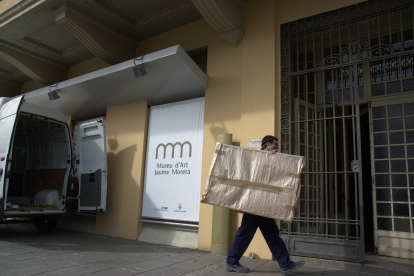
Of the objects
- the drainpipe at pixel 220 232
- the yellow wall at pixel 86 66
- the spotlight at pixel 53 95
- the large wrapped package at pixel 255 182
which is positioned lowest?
the drainpipe at pixel 220 232

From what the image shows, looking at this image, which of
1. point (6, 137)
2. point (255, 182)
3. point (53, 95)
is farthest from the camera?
point (53, 95)

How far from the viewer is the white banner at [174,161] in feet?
19.4

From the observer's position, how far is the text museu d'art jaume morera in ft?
19.9

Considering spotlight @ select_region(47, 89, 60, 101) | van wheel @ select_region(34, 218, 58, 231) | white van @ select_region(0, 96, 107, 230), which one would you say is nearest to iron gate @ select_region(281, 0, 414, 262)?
white van @ select_region(0, 96, 107, 230)

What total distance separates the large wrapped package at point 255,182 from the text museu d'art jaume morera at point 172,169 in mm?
2368

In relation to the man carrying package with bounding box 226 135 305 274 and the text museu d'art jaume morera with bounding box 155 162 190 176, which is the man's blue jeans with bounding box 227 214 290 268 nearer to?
the man carrying package with bounding box 226 135 305 274

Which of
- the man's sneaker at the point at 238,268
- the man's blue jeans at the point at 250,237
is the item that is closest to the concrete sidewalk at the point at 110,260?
the man's sneaker at the point at 238,268

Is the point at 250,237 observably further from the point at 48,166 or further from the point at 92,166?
the point at 48,166

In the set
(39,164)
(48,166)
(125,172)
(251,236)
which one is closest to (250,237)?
(251,236)

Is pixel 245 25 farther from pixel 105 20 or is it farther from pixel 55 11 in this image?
pixel 55 11

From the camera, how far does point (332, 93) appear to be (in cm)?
485

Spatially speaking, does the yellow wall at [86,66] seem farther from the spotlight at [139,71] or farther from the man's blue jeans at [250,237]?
the man's blue jeans at [250,237]

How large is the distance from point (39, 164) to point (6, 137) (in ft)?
8.45

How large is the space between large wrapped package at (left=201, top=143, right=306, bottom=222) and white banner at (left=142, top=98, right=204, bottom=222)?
2.16m
